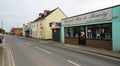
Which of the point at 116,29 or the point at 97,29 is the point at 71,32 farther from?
the point at 116,29

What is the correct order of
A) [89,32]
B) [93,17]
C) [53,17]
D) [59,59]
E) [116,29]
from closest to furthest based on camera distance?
[59,59] < [116,29] < [93,17] < [89,32] < [53,17]

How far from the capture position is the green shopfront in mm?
19030

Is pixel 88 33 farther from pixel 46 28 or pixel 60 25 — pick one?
pixel 46 28

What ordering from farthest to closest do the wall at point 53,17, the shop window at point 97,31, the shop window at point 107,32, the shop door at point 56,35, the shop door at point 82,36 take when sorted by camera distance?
1. the wall at point 53,17
2. the shop door at point 56,35
3. the shop door at point 82,36
4. the shop window at point 97,31
5. the shop window at point 107,32

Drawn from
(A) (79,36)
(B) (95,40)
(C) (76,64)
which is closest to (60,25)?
(A) (79,36)

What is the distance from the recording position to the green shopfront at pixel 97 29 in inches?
749

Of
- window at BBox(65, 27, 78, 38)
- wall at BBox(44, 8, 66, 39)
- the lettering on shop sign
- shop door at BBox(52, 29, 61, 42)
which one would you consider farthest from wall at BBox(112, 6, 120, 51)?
wall at BBox(44, 8, 66, 39)

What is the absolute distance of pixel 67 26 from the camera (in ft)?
106

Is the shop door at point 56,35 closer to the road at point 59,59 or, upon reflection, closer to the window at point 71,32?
the window at point 71,32

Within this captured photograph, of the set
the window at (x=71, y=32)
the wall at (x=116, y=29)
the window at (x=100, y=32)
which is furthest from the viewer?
the window at (x=71, y=32)

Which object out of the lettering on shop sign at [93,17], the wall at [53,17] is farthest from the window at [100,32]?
the wall at [53,17]

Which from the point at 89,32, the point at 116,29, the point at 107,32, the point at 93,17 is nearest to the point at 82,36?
the point at 89,32

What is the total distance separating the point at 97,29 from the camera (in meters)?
22.6

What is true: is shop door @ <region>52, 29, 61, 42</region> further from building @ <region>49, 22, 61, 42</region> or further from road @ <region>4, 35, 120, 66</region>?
road @ <region>4, 35, 120, 66</region>
